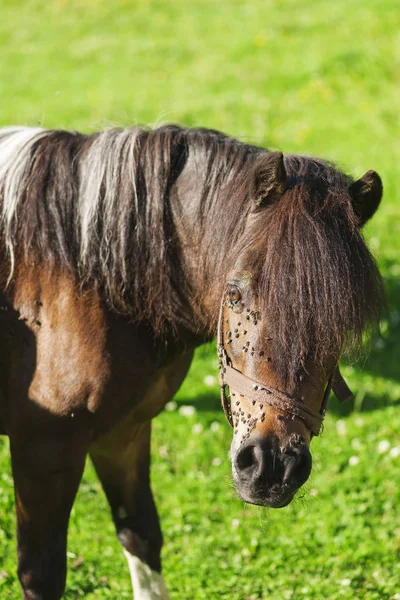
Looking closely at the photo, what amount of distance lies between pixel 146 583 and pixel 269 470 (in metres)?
1.77

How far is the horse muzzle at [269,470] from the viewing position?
9.12 ft

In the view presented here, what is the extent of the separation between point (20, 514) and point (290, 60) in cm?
1351

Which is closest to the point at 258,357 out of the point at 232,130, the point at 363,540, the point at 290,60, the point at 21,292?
the point at 21,292

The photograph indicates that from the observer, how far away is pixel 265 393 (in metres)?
2.82

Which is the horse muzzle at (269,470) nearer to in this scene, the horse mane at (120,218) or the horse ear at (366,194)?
the horse mane at (120,218)

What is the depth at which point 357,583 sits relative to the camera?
4.47 meters

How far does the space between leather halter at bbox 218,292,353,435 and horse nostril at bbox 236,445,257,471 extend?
0.57ft

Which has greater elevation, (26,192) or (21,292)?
(26,192)

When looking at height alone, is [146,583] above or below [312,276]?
below

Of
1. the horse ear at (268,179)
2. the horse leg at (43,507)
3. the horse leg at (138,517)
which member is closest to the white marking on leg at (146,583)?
the horse leg at (138,517)

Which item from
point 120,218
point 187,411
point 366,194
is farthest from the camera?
point 187,411

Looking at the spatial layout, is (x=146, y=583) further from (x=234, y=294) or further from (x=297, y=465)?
(x=234, y=294)

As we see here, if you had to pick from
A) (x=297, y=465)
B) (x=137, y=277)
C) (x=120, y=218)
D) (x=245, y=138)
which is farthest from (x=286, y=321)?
(x=245, y=138)

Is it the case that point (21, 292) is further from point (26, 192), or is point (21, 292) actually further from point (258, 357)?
point (258, 357)
